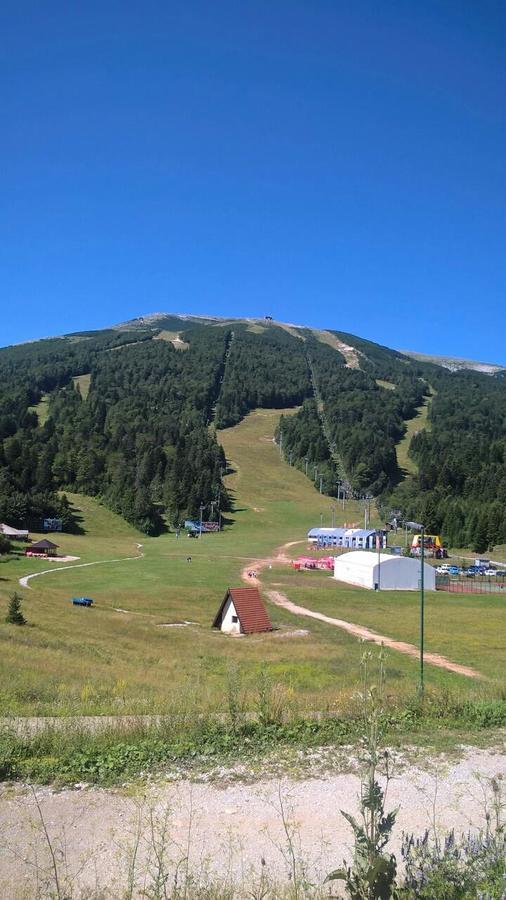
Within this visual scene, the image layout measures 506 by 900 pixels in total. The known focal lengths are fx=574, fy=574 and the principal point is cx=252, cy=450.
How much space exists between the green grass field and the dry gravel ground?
3.49 metres

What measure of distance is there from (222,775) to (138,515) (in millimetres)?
113167

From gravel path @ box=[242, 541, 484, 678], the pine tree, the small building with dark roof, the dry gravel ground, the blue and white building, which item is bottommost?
the blue and white building

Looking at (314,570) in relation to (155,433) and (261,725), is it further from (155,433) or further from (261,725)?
(155,433)

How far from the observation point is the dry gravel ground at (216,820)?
5699mm

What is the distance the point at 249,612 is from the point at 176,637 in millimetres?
5891

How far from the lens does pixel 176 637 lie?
110 ft

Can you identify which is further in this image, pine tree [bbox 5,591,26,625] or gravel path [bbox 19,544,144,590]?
gravel path [bbox 19,544,144,590]

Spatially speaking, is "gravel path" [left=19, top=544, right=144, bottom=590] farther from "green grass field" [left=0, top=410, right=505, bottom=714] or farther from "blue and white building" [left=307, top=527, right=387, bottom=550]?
"blue and white building" [left=307, top=527, right=387, bottom=550]

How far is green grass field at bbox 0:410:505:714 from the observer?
15516mm

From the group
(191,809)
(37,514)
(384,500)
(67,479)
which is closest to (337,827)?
(191,809)

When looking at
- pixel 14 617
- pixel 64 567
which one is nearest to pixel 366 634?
pixel 14 617

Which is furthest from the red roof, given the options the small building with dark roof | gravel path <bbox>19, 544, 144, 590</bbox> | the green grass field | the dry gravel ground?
the small building with dark roof

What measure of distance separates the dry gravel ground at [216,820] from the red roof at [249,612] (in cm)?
2888

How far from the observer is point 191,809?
277 inches
